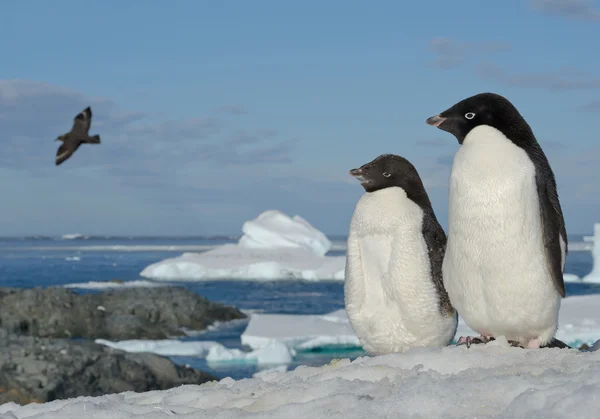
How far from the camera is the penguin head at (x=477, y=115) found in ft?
12.1

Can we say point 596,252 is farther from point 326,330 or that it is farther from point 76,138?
point 76,138

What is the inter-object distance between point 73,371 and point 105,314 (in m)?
11.7

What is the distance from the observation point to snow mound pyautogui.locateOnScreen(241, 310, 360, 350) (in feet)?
57.7

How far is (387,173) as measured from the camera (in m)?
4.25

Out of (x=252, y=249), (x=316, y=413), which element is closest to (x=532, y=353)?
(x=316, y=413)

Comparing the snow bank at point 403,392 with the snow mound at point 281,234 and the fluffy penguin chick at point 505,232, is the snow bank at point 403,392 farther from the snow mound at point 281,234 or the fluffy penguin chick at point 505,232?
the snow mound at point 281,234

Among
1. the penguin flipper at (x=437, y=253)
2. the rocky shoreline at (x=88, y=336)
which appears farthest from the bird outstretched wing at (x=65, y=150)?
the penguin flipper at (x=437, y=253)

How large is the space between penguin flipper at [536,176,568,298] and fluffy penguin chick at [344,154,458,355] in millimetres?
715

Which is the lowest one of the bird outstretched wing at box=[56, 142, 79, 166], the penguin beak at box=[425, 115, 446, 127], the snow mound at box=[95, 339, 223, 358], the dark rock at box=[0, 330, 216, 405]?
the snow mound at box=[95, 339, 223, 358]

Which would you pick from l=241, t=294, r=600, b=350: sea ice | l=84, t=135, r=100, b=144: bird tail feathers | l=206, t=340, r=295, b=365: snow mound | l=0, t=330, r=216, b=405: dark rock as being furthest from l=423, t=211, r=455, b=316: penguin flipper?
l=241, t=294, r=600, b=350: sea ice

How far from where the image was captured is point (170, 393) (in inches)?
139

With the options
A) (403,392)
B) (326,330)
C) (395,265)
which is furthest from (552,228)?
(326,330)

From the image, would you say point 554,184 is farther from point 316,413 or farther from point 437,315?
point 316,413

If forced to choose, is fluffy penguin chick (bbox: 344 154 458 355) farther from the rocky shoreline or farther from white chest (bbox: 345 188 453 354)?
the rocky shoreline
